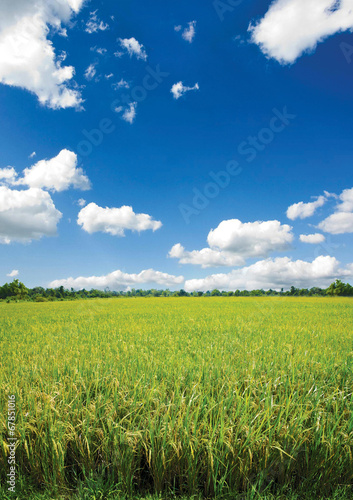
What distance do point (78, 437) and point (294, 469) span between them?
2.11m

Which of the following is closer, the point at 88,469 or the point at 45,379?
the point at 88,469

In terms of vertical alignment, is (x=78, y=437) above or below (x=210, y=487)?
above

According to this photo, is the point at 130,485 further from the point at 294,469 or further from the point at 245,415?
the point at 294,469

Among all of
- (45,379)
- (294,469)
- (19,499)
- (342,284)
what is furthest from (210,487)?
(342,284)

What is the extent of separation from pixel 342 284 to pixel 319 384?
391 ft

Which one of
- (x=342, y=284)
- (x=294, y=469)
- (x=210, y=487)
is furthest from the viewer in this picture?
(x=342, y=284)

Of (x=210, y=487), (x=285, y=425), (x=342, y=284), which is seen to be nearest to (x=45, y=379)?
(x=210, y=487)

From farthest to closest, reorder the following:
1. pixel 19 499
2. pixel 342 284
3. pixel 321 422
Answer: pixel 342 284 → pixel 321 422 → pixel 19 499

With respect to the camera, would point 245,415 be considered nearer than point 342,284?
Yes

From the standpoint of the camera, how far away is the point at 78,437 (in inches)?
98.2

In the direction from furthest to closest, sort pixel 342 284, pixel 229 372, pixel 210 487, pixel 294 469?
pixel 342 284 < pixel 229 372 < pixel 294 469 < pixel 210 487

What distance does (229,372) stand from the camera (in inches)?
153

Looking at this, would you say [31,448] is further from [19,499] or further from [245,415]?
[245,415]

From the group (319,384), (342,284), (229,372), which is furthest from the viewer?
(342,284)
